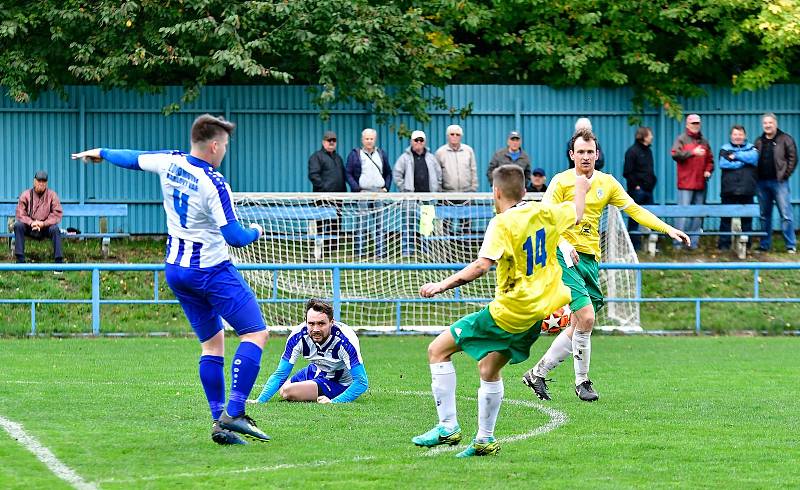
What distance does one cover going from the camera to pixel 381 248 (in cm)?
2017

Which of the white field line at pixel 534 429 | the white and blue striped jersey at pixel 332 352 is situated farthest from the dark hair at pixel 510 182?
the white and blue striped jersey at pixel 332 352

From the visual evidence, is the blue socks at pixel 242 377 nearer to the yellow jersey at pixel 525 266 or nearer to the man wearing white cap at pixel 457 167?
the yellow jersey at pixel 525 266

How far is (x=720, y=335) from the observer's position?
18938mm

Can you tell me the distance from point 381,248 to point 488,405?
11.8 meters

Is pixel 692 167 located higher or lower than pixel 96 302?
higher

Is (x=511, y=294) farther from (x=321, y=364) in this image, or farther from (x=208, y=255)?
(x=321, y=364)

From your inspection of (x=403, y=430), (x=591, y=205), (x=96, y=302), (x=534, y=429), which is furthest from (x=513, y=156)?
(x=403, y=430)

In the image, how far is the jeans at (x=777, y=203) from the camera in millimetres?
22250

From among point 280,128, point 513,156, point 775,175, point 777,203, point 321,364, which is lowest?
point 321,364

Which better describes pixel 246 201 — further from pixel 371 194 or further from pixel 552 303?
pixel 552 303

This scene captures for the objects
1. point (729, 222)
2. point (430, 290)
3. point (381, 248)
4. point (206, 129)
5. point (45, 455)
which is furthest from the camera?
point (729, 222)

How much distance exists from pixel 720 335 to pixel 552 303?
1104 centimetres

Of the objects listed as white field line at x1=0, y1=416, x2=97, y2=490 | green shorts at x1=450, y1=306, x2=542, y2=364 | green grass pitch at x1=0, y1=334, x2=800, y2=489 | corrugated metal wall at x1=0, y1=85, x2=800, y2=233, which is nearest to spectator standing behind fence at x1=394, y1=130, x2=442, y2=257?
corrugated metal wall at x1=0, y1=85, x2=800, y2=233

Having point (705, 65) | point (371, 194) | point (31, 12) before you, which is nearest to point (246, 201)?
point (371, 194)
